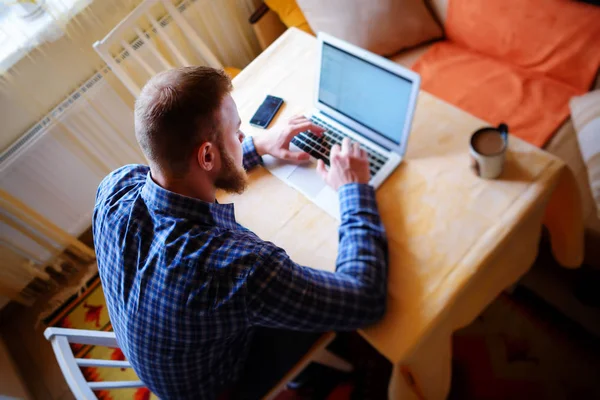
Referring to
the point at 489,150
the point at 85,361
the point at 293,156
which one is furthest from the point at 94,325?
the point at 489,150

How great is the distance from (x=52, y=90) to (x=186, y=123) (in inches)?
47.6

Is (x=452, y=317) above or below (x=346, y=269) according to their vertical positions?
below

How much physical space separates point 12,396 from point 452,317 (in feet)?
5.44

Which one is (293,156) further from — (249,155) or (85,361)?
(85,361)

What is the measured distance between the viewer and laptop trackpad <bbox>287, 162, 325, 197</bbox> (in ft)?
3.58

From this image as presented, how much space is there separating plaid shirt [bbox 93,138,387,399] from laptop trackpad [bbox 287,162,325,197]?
132 mm

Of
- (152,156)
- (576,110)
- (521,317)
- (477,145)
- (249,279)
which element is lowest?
(521,317)

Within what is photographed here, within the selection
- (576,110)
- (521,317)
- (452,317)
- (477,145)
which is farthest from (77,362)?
Result: (576,110)

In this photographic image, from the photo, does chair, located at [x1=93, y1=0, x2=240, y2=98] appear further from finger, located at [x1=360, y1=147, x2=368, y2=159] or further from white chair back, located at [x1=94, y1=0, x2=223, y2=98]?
finger, located at [x1=360, y1=147, x2=368, y2=159]

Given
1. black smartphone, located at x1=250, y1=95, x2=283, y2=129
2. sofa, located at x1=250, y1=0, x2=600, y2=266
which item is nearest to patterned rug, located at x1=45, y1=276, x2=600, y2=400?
sofa, located at x1=250, y1=0, x2=600, y2=266

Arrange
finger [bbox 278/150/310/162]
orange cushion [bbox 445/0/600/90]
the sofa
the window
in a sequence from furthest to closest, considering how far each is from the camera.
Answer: the window
orange cushion [bbox 445/0/600/90]
the sofa
finger [bbox 278/150/310/162]

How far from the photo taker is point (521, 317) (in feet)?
4.64

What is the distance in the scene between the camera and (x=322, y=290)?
825mm

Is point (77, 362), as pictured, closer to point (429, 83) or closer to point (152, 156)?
point (152, 156)
